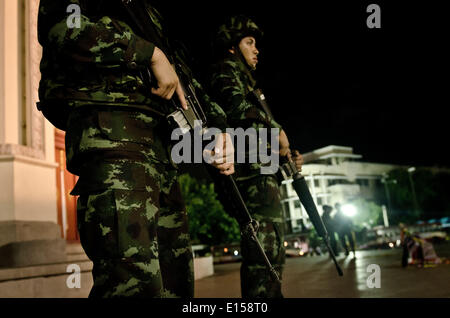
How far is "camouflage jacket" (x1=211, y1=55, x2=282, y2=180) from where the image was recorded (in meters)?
2.99

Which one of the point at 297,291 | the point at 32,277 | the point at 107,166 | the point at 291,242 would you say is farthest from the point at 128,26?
the point at 291,242

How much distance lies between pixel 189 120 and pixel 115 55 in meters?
0.46

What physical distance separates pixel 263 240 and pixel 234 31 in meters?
1.70

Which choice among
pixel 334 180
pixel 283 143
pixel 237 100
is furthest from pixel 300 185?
pixel 334 180

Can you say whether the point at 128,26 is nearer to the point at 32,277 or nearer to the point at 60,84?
the point at 60,84

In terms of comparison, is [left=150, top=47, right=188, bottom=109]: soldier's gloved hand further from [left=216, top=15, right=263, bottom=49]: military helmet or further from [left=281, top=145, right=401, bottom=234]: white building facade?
[left=281, top=145, right=401, bottom=234]: white building facade

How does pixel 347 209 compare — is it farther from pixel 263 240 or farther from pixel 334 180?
pixel 334 180

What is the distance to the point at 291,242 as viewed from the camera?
86.5 ft

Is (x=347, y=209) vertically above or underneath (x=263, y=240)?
underneath

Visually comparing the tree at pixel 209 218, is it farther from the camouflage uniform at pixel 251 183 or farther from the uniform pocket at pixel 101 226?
the uniform pocket at pixel 101 226

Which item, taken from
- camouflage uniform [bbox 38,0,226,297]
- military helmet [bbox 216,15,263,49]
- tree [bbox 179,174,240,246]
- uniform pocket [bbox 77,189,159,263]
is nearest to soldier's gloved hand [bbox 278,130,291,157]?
military helmet [bbox 216,15,263,49]

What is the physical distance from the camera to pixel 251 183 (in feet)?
9.53

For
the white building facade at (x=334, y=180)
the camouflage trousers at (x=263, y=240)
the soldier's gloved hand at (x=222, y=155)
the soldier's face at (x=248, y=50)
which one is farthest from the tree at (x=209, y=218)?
the white building facade at (x=334, y=180)
